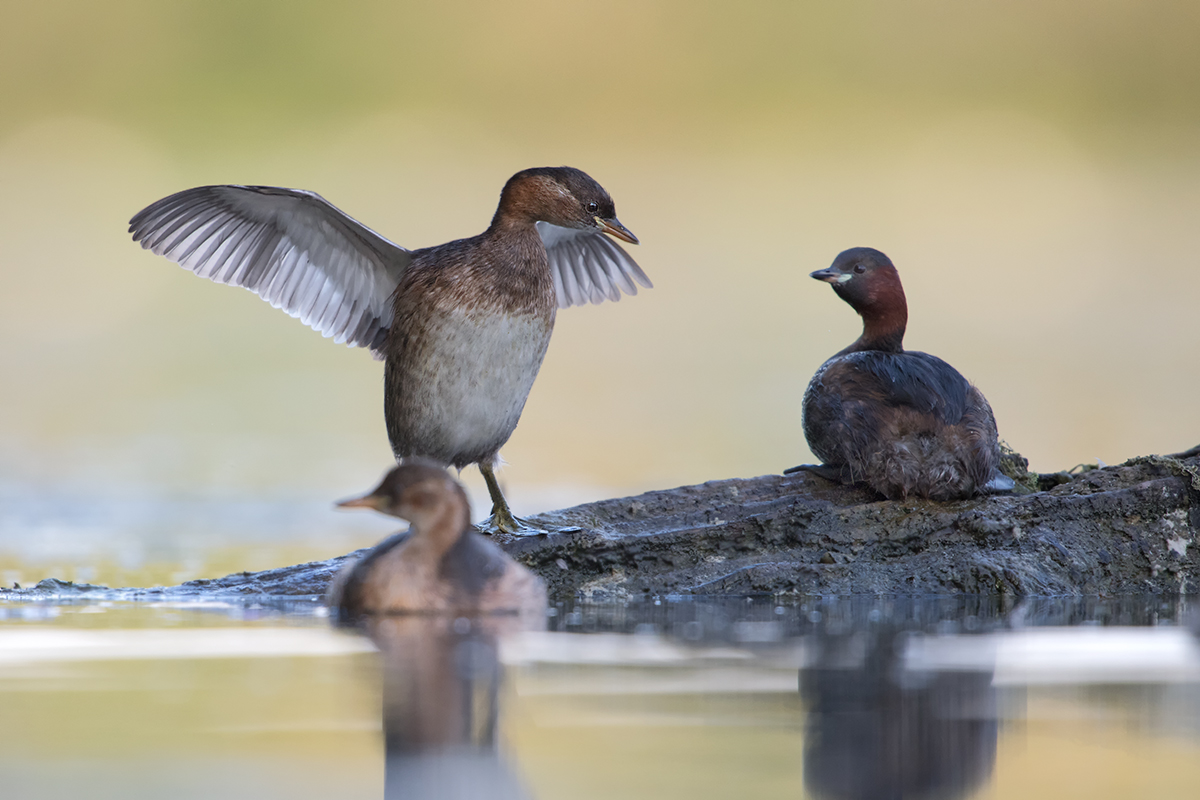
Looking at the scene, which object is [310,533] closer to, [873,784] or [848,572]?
[848,572]

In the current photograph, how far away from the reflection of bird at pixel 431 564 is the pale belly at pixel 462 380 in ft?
3.71

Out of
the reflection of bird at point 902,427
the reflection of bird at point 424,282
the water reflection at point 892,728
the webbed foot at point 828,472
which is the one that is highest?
the reflection of bird at point 424,282

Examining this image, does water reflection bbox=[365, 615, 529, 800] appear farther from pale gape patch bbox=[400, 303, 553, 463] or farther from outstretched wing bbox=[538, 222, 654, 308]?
outstretched wing bbox=[538, 222, 654, 308]

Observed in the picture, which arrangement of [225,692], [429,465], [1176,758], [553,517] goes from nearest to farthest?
[1176,758] → [225,692] → [429,465] → [553,517]

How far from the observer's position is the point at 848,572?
5.52m

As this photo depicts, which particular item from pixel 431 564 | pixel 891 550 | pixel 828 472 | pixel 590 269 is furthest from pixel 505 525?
pixel 590 269

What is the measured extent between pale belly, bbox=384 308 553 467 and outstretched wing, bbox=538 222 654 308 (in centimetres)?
173

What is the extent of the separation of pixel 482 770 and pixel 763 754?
0.55 meters

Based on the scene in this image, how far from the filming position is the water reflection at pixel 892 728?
8.18ft

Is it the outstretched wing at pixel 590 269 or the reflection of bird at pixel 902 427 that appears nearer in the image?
the reflection of bird at pixel 902 427

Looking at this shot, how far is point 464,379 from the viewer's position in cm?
581

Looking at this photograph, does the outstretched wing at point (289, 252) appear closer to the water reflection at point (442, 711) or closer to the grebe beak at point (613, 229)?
the grebe beak at point (613, 229)

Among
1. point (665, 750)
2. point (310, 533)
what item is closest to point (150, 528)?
point (310, 533)

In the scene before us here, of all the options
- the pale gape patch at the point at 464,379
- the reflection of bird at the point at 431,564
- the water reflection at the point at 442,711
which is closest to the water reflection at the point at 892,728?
the water reflection at the point at 442,711
